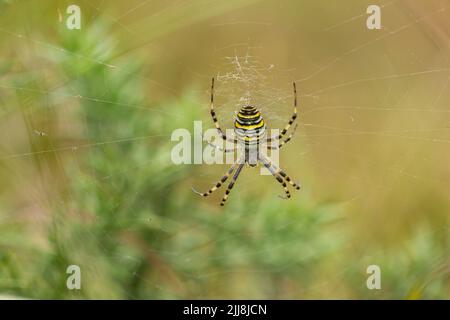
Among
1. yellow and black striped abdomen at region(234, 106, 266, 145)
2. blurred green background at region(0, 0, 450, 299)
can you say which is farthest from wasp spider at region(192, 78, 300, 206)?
blurred green background at region(0, 0, 450, 299)

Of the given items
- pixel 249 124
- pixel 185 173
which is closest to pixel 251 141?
pixel 249 124

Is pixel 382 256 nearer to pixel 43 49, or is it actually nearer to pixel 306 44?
pixel 306 44

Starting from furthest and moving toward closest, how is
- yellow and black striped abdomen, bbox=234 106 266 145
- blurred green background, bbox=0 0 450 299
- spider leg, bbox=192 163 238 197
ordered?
1. spider leg, bbox=192 163 238 197
2. yellow and black striped abdomen, bbox=234 106 266 145
3. blurred green background, bbox=0 0 450 299

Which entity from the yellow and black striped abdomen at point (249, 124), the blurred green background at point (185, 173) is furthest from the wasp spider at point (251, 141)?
the blurred green background at point (185, 173)

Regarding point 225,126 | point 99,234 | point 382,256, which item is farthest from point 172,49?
point 382,256

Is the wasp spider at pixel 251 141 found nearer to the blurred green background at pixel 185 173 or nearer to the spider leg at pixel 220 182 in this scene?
the spider leg at pixel 220 182

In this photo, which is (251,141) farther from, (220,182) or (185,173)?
(185,173)

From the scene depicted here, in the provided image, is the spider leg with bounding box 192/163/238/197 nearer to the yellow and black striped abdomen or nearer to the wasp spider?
the wasp spider
